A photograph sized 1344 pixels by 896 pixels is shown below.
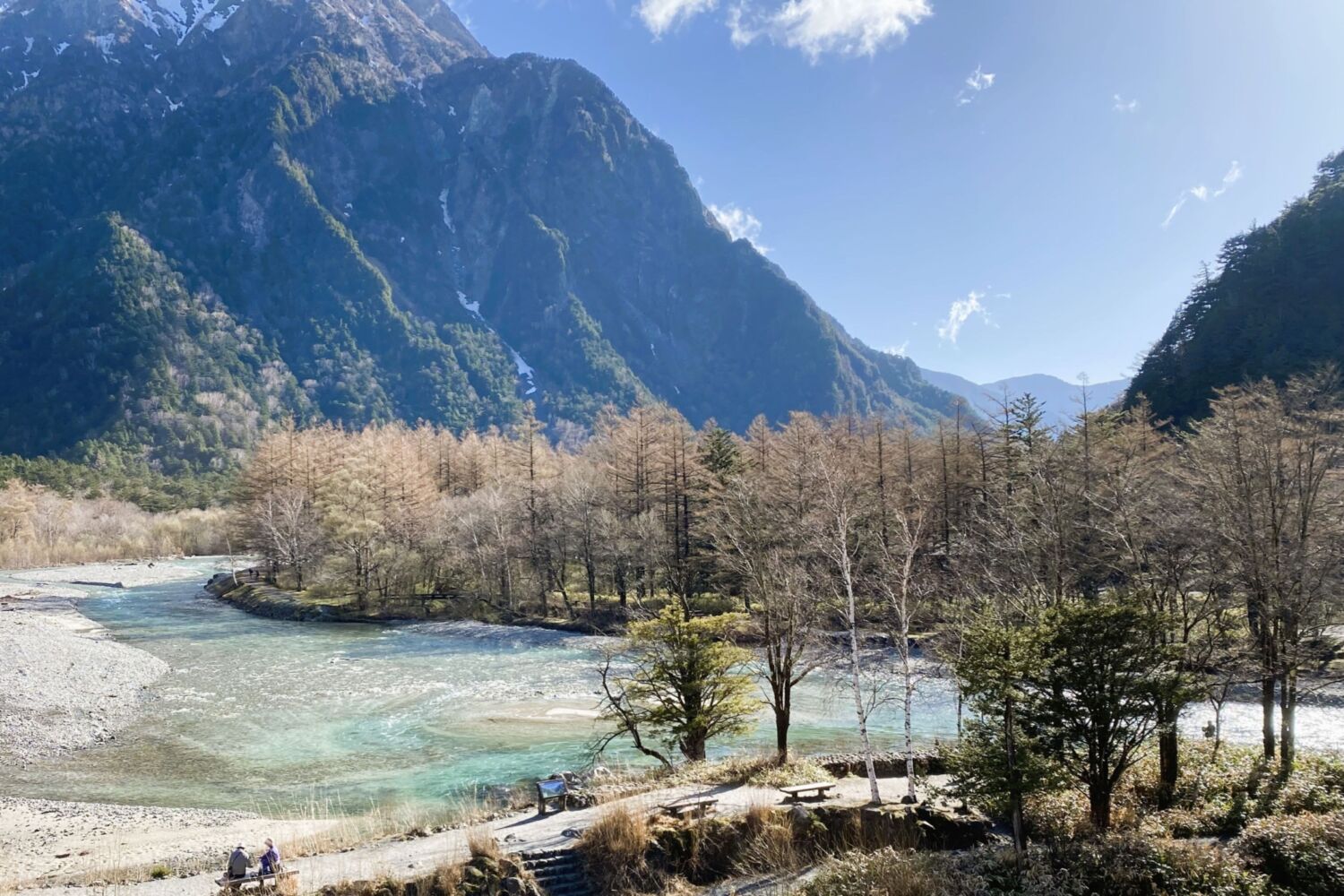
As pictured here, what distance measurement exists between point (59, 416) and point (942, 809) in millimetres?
218837

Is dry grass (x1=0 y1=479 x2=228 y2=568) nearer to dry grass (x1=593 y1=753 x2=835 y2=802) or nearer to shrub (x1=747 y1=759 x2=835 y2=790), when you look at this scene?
dry grass (x1=593 y1=753 x2=835 y2=802)

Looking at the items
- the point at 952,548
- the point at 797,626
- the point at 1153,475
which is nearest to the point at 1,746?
the point at 797,626

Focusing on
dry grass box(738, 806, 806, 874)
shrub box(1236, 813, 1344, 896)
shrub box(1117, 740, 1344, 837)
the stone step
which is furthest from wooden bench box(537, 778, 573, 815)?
shrub box(1236, 813, 1344, 896)

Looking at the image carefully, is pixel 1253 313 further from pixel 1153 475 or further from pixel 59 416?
pixel 59 416

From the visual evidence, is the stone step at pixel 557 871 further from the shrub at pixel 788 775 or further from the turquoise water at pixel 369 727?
the turquoise water at pixel 369 727

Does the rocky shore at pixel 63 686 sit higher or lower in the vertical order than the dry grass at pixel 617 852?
lower

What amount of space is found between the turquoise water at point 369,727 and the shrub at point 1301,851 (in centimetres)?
999

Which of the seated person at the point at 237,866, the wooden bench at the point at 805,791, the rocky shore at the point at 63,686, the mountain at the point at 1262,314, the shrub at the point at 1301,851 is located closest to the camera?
the shrub at the point at 1301,851

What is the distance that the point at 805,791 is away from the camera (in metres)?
15.6

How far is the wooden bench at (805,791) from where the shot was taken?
15.4 meters

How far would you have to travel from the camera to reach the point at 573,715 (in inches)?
1087

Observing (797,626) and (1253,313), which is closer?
(797,626)

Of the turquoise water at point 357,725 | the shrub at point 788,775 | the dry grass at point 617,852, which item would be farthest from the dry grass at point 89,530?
the dry grass at point 617,852

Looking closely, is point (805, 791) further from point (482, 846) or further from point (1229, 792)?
point (1229, 792)
